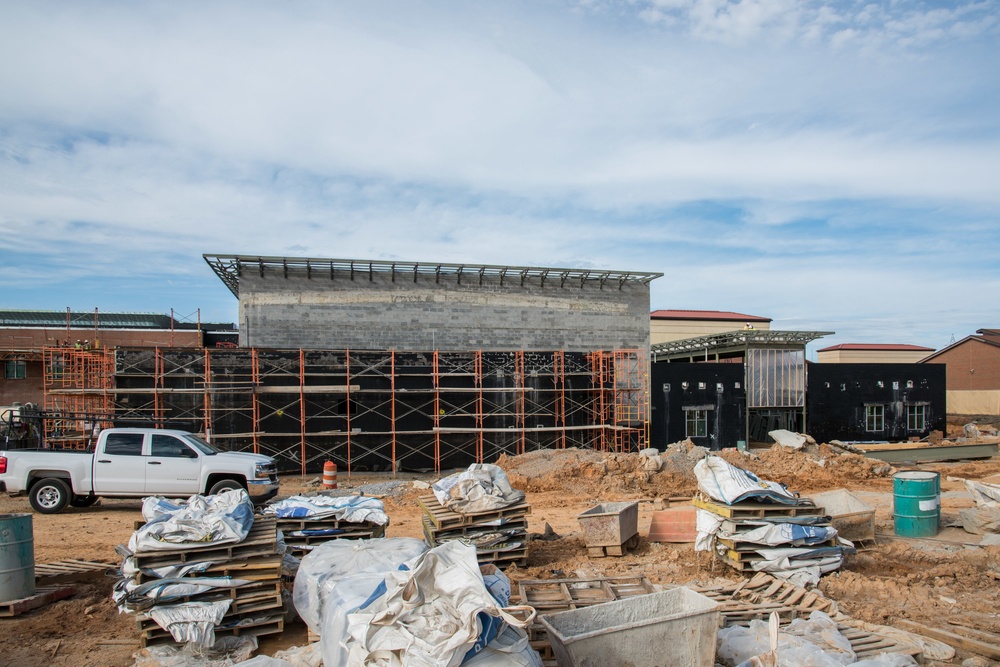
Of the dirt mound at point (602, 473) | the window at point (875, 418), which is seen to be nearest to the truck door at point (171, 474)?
the dirt mound at point (602, 473)

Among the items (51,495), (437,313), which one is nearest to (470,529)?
(51,495)

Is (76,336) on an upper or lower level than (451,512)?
upper

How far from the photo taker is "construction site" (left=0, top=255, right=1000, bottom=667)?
6176 millimetres

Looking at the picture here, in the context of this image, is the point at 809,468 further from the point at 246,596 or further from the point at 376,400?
the point at 246,596

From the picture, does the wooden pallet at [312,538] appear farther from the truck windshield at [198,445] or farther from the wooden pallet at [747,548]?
the truck windshield at [198,445]

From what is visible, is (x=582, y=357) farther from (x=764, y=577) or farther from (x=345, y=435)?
(x=764, y=577)

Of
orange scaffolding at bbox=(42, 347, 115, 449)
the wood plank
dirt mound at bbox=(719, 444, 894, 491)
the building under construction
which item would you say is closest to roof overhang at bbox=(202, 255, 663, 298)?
the building under construction

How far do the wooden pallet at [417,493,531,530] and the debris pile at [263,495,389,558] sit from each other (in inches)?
38.6

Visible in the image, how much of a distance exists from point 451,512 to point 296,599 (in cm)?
357

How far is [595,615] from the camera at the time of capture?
588 cm

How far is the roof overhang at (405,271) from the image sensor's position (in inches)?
977

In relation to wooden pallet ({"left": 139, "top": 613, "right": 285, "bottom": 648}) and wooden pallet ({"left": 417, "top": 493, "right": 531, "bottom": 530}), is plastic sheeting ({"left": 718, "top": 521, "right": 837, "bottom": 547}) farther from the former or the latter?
wooden pallet ({"left": 139, "top": 613, "right": 285, "bottom": 648})

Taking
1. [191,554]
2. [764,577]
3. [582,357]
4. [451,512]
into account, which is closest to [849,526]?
[764,577]

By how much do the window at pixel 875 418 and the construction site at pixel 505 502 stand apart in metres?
0.14
